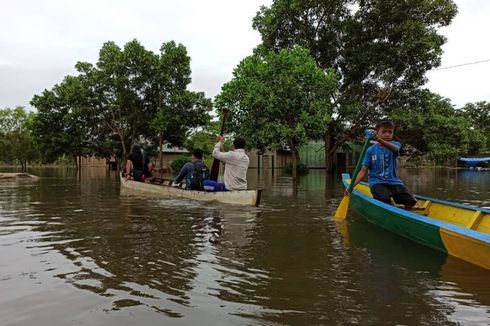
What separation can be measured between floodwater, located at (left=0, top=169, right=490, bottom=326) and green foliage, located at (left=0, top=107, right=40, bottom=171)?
2075 inches

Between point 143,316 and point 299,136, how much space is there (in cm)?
1977

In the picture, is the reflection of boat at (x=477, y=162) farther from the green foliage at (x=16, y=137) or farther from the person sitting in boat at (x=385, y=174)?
the green foliage at (x=16, y=137)

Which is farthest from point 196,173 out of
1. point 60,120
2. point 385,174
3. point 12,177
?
point 60,120

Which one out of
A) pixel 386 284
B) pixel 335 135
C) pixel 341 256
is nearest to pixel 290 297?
pixel 386 284

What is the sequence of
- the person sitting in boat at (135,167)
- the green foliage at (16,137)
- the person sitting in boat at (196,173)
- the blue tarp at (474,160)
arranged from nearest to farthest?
the person sitting in boat at (196,173) → the person sitting in boat at (135,167) → the blue tarp at (474,160) → the green foliage at (16,137)

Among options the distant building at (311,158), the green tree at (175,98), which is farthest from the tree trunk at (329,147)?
the distant building at (311,158)

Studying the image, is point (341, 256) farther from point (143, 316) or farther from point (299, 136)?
point (299, 136)

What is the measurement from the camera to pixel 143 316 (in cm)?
342

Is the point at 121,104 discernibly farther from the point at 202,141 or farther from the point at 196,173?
the point at 196,173

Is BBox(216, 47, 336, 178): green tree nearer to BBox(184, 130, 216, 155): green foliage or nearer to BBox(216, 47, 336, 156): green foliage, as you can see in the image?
BBox(216, 47, 336, 156): green foliage

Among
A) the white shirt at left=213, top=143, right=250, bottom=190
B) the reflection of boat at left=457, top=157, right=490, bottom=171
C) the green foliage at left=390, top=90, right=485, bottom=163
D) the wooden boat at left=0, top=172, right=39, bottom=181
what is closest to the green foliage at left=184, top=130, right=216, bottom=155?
the wooden boat at left=0, top=172, right=39, bottom=181

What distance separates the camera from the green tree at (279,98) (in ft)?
72.9

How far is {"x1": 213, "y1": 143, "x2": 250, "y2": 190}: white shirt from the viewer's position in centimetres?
1001

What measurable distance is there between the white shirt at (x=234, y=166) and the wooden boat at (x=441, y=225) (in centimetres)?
293
